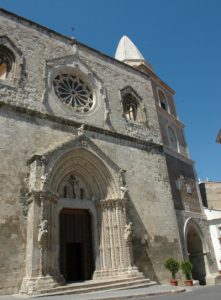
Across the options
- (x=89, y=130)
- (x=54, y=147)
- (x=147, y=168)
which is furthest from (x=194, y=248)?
(x=54, y=147)

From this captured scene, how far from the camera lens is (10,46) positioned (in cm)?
1085

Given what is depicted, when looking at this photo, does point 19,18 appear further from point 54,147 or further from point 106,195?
point 106,195

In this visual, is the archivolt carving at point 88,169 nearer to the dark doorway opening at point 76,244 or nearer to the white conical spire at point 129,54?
the dark doorway opening at point 76,244

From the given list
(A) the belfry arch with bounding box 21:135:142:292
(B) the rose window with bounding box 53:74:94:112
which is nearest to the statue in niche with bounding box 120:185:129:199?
(A) the belfry arch with bounding box 21:135:142:292

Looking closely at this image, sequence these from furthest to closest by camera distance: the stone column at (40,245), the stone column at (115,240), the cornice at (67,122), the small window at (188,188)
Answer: the small window at (188,188)
the cornice at (67,122)
the stone column at (115,240)
the stone column at (40,245)

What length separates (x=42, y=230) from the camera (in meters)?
8.13

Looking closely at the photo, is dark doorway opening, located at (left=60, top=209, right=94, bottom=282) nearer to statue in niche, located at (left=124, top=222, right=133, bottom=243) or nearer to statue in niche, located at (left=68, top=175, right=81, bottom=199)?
statue in niche, located at (left=68, top=175, right=81, bottom=199)

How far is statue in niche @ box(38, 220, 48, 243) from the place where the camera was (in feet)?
26.6

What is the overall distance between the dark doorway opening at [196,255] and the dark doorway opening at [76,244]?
6.06 meters

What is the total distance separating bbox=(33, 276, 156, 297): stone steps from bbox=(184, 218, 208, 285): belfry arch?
17.1 feet

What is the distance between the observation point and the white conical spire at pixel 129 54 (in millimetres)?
18625

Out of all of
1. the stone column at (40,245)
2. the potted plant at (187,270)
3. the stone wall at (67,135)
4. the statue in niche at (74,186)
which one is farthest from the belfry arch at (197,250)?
the stone column at (40,245)

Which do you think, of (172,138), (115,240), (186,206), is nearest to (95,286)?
(115,240)

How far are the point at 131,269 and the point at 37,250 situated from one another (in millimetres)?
3333
